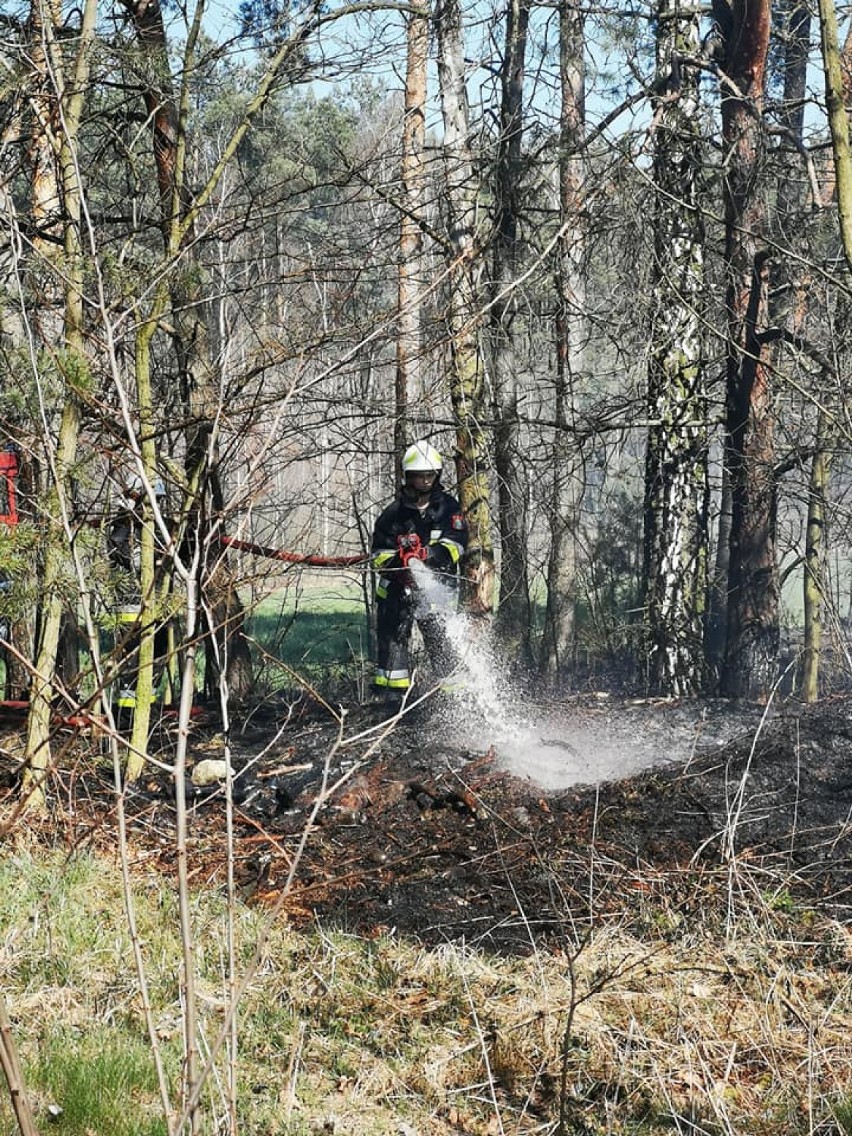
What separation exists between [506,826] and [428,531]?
3.48 m

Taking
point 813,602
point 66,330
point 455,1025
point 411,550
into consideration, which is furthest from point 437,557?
point 813,602

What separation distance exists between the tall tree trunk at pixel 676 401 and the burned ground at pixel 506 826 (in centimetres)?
261

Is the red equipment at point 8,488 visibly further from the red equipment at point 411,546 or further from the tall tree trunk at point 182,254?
the red equipment at point 411,546

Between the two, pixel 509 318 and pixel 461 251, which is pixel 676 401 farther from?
pixel 461 251

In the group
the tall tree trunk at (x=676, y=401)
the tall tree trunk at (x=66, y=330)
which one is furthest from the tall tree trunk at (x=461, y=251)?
the tall tree trunk at (x=66, y=330)

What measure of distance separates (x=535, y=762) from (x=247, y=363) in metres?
3.44

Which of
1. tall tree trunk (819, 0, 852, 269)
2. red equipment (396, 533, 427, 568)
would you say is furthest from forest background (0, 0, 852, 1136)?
red equipment (396, 533, 427, 568)

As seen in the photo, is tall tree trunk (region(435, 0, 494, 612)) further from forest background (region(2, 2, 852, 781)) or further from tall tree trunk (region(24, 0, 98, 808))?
tall tree trunk (region(24, 0, 98, 808))

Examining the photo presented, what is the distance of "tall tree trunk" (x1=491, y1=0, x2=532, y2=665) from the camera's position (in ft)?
33.2

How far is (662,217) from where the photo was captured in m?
9.91

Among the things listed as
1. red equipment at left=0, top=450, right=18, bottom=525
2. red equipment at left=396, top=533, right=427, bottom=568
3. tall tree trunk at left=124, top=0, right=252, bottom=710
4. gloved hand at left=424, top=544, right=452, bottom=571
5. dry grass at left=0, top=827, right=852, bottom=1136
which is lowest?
dry grass at left=0, top=827, right=852, bottom=1136

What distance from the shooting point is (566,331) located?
37.1 ft

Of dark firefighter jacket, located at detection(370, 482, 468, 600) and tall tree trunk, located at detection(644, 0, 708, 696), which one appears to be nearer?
dark firefighter jacket, located at detection(370, 482, 468, 600)

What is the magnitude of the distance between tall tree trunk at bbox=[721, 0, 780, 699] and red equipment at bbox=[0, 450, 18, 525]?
216 inches
